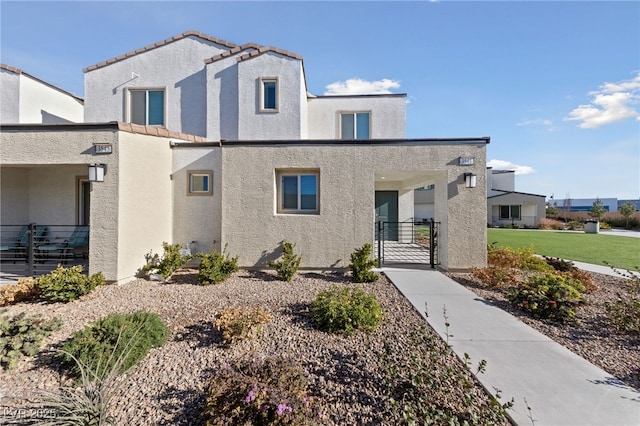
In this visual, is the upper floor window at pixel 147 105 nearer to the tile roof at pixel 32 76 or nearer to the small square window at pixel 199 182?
the tile roof at pixel 32 76

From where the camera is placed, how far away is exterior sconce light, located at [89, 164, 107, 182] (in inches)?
271

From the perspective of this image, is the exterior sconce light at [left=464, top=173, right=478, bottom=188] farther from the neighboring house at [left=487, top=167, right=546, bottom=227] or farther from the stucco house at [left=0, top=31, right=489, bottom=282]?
the neighboring house at [left=487, top=167, right=546, bottom=227]

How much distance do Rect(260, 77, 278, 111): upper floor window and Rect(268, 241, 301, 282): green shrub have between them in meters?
7.25

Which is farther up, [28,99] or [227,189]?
[28,99]

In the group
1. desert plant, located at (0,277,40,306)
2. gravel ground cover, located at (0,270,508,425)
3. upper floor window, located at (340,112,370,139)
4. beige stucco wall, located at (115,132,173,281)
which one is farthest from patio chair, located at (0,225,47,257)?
upper floor window, located at (340,112,370,139)

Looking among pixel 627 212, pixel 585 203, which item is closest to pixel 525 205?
pixel 627 212

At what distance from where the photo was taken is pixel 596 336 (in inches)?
182

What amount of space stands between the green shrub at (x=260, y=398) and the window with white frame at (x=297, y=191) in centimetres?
619

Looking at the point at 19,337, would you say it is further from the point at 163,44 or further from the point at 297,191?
the point at 163,44


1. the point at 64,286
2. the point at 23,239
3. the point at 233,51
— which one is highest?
the point at 233,51

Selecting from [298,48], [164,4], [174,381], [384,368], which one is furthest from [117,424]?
[298,48]

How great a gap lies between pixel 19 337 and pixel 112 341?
1.48 meters

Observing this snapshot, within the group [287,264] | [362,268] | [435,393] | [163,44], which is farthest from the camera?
[163,44]

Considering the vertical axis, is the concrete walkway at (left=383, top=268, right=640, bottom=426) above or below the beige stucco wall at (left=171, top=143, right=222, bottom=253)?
below
